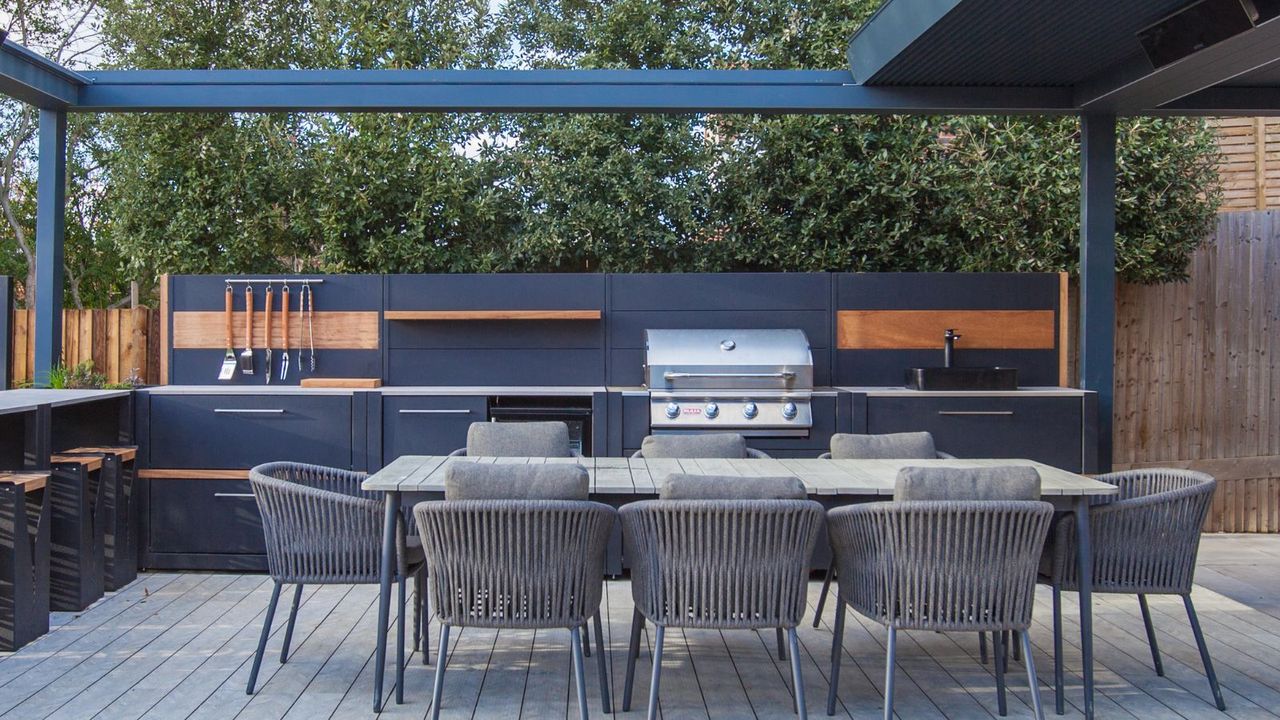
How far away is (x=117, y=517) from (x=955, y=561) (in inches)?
161

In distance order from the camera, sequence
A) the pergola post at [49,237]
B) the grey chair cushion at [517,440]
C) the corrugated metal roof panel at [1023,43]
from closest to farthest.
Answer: the corrugated metal roof panel at [1023,43], the grey chair cushion at [517,440], the pergola post at [49,237]

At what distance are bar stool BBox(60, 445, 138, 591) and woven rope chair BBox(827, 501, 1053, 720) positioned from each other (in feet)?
12.4

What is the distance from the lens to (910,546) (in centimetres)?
289

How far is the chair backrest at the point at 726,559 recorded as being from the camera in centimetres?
285

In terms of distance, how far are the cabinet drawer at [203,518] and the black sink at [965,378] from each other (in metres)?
3.80

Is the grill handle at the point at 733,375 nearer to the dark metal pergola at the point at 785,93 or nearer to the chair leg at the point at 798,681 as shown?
the dark metal pergola at the point at 785,93

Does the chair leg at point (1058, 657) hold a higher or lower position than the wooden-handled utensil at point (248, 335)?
lower

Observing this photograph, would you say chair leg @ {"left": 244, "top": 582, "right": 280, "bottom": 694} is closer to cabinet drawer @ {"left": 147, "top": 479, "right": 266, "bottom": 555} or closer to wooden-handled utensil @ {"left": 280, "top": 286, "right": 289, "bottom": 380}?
cabinet drawer @ {"left": 147, "top": 479, "right": 266, "bottom": 555}

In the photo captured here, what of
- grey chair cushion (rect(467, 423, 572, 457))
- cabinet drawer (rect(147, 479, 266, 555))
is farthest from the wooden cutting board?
grey chair cushion (rect(467, 423, 572, 457))

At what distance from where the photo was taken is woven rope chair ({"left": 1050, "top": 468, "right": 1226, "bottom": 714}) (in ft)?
10.9

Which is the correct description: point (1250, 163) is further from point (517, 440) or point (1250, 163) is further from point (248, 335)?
point (248, 335)

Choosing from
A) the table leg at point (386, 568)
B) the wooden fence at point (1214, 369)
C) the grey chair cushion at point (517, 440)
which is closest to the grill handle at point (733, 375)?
the grey chair cushion at point (517, 440)

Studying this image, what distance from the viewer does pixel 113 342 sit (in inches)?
259

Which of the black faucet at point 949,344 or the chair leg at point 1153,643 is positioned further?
the black faucet at point 949,344
